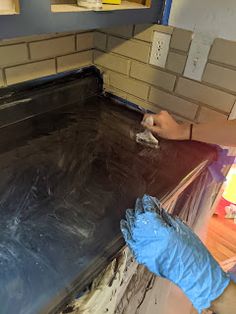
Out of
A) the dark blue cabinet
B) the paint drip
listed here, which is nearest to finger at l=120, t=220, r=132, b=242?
the paint drip

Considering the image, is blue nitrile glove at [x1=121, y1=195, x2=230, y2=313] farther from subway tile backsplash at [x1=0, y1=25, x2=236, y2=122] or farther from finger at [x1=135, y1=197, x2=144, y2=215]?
subway tile backsplash at [x1=0, y1=25, x2=236, y2=122]

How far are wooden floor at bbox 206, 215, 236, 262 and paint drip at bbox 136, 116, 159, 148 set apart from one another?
3.91 ft

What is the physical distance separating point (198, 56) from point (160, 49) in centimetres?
17

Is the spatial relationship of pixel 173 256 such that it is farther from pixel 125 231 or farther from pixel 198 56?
pixel 198 56

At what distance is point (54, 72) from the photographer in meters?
1.21

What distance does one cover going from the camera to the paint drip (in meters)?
1.07

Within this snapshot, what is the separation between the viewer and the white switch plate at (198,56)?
3.21 feet

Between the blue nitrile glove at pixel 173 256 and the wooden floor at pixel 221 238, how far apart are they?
1259mm

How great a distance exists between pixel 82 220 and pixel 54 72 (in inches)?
29.2

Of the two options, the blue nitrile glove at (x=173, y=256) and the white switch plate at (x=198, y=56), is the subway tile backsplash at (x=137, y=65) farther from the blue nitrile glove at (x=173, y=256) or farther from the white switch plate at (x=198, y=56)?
the blue nitrile glove at (x=173, y=256)

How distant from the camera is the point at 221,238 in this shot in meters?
2.01

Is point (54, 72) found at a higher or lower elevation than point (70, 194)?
higher

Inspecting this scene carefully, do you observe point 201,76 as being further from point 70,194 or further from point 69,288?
point 69,288

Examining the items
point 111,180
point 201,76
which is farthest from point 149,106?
point 111,180
